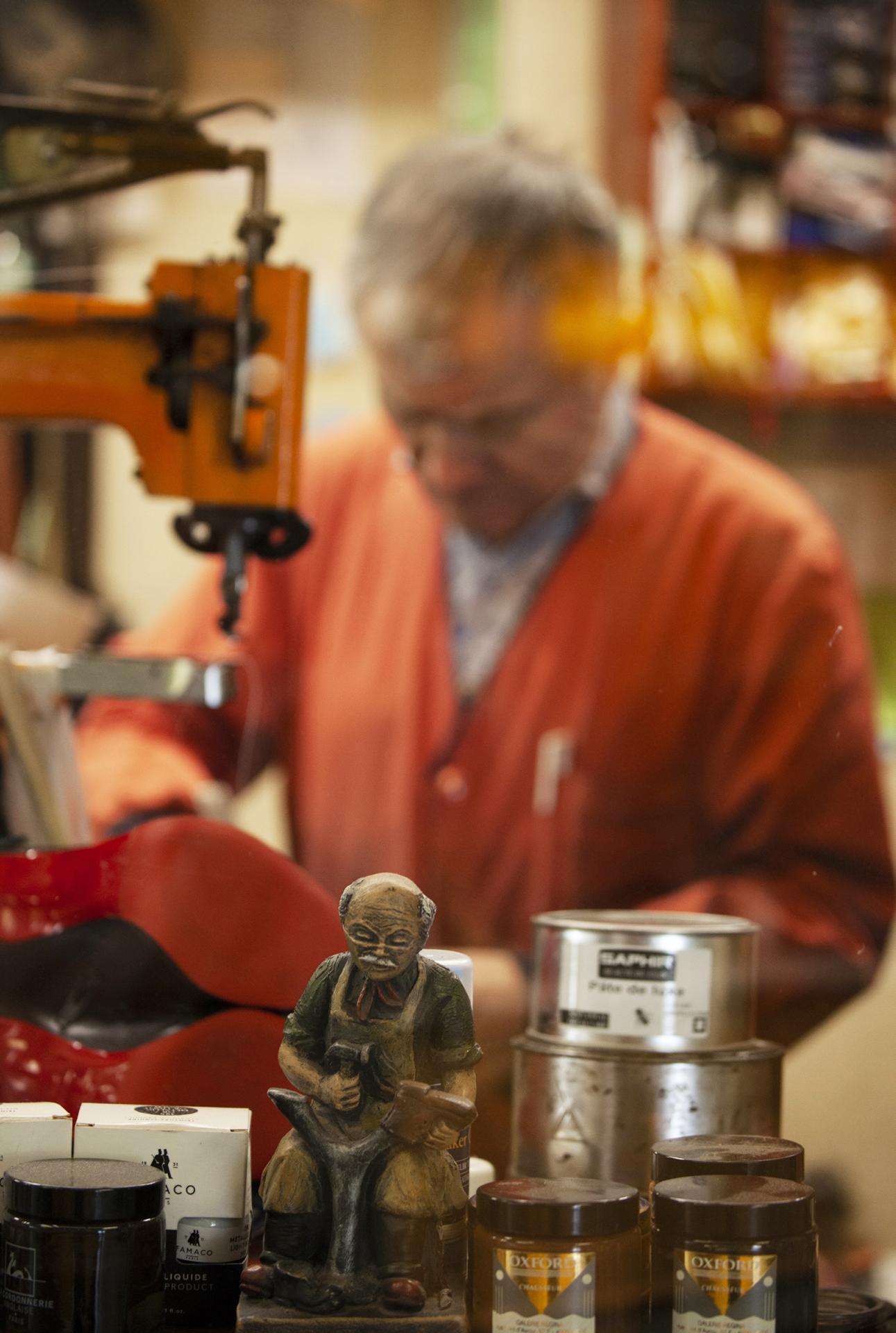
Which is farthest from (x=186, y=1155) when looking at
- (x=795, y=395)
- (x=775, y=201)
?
(x=775, y=201)

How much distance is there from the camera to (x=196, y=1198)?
63 cm

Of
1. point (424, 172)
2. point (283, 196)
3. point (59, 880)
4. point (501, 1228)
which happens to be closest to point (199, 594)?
point (283, 196)

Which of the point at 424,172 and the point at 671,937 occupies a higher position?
the point at 424,172

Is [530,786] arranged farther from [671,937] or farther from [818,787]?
[671,937]

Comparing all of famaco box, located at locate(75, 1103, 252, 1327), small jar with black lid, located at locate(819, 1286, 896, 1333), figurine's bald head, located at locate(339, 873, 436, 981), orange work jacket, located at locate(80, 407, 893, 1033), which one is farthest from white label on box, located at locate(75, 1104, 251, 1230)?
orange work jacket, located at locate(80, 407, 893, 1033)

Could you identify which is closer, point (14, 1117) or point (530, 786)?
point (14, 1117)

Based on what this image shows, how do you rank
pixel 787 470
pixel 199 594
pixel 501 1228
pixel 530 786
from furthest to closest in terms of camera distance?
pixel 787 470 → pixel 530 786 → pixel 199 594 → pixel 501 1228

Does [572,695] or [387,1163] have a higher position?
[572,695]

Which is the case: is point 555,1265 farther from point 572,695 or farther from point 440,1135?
point 572,695

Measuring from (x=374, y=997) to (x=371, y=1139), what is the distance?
5 centimetres

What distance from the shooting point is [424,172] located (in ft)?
5.59

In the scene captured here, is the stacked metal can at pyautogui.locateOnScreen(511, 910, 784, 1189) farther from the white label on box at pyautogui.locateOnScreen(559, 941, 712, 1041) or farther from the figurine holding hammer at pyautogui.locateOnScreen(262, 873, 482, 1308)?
the figurine holding hammer at pyautogui.locateOnScreen(262, 873, 482, 1308)

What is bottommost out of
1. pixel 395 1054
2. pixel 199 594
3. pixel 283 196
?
pixel 395 1054

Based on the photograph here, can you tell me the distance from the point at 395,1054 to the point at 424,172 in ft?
4.38
